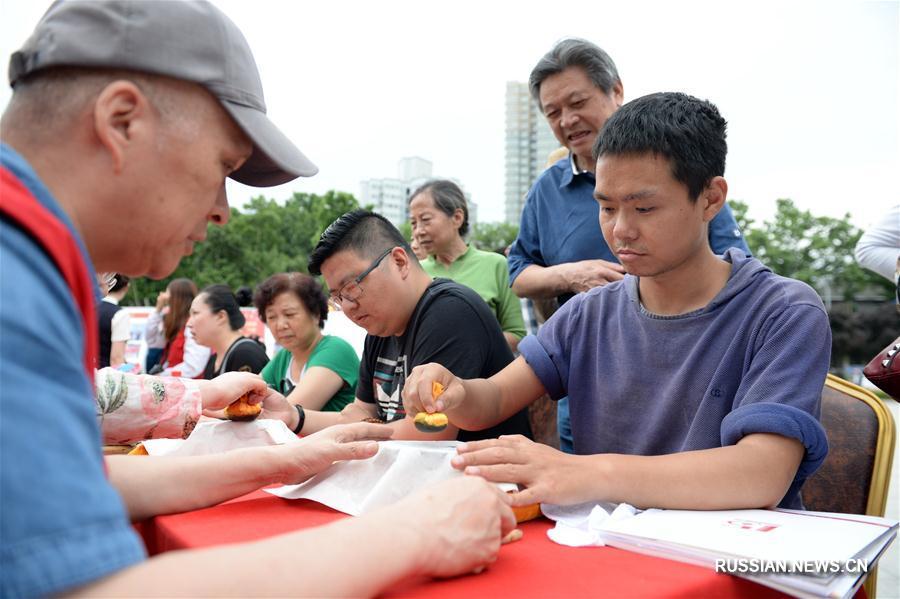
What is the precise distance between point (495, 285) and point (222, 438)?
2420 mm

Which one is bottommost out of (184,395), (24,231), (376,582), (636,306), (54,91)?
(184,395)

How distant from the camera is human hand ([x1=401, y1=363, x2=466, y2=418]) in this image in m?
1.74

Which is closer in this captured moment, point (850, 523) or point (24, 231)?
point (24, 231)

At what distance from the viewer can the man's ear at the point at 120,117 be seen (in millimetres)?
925

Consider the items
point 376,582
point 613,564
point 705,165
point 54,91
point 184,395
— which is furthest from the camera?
point 184,395

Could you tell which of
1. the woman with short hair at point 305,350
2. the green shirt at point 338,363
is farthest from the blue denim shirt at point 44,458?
the green shirt at point 338,363

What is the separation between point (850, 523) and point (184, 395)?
5.91 ft


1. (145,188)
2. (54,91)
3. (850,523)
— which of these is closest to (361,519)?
(145,188)

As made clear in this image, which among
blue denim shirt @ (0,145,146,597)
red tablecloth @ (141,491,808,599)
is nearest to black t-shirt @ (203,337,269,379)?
red tablecloth @ (141,491,808,599)

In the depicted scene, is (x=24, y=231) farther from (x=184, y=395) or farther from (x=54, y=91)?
(x=184, y=395)

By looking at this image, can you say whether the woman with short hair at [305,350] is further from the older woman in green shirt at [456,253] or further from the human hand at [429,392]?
the human hand at [429,392]

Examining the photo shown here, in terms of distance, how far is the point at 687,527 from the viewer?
120cm

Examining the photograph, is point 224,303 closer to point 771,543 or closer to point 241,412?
point 241,412

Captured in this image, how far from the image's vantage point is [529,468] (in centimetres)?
134
